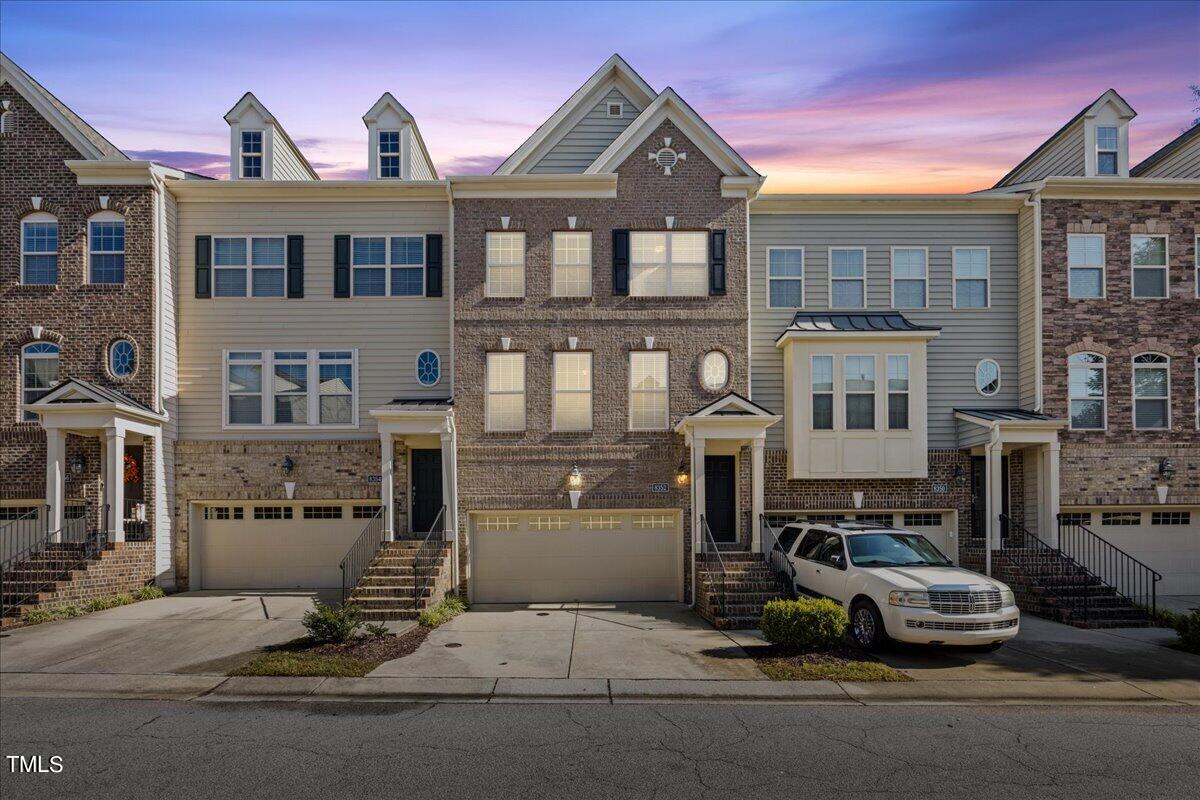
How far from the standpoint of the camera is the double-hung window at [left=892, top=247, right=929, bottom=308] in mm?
19219

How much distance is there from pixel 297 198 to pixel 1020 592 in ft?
60.4

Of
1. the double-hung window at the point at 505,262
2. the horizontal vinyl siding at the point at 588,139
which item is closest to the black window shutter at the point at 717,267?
the horizontal vinyl siding at the point at 588,139

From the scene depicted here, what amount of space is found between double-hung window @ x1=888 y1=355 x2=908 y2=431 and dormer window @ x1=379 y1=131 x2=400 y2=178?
507 inches

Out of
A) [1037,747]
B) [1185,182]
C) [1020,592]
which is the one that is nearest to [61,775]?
[1037,747]

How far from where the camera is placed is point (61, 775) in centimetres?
731

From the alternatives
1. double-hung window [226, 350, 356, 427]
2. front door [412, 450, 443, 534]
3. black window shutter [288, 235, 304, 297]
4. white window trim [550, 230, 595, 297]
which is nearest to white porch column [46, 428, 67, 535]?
double-hung window [226, 350, 356, 427]

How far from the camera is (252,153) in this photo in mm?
19609

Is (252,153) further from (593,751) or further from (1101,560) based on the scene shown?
(1101,560)

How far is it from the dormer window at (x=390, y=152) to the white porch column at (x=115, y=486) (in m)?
8.59

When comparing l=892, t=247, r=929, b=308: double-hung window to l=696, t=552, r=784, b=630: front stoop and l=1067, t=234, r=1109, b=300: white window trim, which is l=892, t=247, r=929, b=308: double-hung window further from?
l=696, t=552, r=784, b=630: front stoop

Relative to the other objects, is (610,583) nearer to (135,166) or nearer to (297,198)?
(297,198)

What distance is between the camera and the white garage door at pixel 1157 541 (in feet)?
61.5

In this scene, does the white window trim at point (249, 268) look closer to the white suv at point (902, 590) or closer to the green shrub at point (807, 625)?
the white suv at point (902, 590)

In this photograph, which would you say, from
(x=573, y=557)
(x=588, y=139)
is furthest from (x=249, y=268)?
(x=573, y=557)
